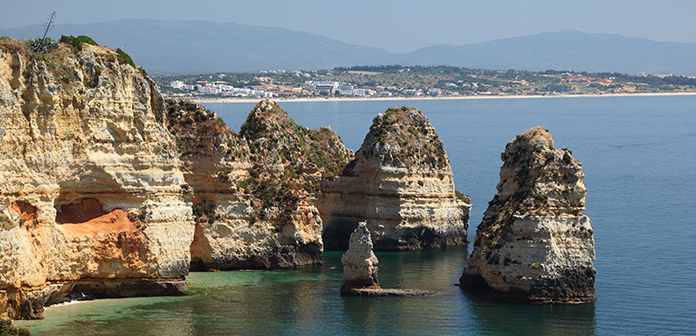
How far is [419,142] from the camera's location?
78.2 meters

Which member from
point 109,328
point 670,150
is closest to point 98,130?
point 109,328

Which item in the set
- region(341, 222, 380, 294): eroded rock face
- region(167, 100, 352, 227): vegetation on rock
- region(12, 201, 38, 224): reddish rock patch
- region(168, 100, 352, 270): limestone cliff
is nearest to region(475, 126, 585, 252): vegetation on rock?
region(341, 222, 380, 294): eroded rock face

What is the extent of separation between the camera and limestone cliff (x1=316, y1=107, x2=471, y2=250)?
246 feet

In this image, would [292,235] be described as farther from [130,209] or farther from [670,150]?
[670,150]

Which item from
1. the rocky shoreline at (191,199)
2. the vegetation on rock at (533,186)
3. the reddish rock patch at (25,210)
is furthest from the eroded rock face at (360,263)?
the reddish rock patch at (25,210)

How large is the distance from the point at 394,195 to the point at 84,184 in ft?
109

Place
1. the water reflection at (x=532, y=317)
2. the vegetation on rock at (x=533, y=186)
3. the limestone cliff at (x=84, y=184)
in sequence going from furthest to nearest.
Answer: the vegetation on rock at (x=533, y=186), the water reflection at (x=532, y=317), the limestone cliff at (x=84, y=184)

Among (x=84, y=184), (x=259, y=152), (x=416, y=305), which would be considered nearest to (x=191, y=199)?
(x=84, y=184)

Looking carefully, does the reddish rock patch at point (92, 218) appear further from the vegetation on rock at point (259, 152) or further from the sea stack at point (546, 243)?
the sea stack at point (546, 243)

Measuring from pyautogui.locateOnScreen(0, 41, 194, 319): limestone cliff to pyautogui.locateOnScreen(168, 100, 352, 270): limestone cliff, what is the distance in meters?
9.19

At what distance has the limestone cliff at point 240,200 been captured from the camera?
6125 cm

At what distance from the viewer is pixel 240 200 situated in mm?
62000

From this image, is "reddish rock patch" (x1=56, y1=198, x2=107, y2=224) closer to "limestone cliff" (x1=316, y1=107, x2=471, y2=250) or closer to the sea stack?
the sea stack

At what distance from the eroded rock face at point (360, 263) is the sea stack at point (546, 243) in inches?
275
